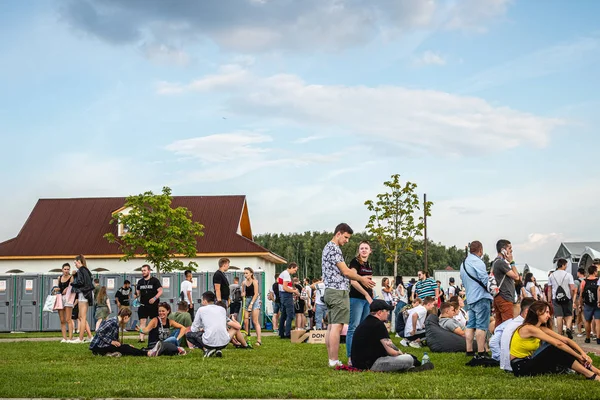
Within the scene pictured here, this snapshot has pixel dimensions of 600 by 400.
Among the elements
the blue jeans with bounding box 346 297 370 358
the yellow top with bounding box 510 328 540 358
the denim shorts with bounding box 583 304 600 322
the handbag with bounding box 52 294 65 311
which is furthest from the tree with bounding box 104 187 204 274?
the yellow top with bounding box 510 328 540 358

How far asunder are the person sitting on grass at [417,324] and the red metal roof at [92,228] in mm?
30789

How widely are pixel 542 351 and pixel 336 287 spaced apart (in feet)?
9.70

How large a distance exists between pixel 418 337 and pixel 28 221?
4011cm

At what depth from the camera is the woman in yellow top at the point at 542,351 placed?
9.03 m

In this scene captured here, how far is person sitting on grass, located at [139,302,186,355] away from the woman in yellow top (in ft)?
21.7

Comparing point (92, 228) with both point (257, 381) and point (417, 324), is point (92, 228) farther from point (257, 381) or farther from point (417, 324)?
point (257, 381)

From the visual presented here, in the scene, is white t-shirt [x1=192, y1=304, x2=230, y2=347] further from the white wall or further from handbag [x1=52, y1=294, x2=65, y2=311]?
the white wall

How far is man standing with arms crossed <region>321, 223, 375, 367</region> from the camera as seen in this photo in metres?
10.6

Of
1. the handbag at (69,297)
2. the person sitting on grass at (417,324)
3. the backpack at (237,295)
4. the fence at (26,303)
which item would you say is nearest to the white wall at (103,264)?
the fence at (26,303)

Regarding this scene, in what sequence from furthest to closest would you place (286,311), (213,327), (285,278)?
(286,311) < (285,278) < (213,327)

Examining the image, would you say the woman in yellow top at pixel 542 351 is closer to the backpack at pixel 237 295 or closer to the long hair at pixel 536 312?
the long hair at pixel 536 312

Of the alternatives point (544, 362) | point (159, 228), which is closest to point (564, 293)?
point (544, 362)

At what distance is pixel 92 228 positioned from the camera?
164 feet

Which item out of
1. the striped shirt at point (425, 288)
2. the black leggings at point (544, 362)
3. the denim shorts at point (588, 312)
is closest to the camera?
the black leggings at point (544, 362)
